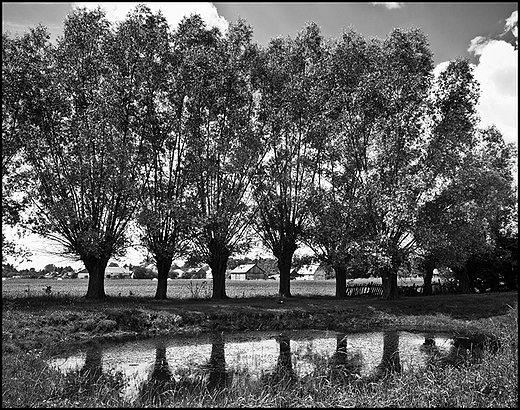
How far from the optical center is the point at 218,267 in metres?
38.1

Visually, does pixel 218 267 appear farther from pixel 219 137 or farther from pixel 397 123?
pixel 397 123

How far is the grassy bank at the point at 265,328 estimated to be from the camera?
11.5 m

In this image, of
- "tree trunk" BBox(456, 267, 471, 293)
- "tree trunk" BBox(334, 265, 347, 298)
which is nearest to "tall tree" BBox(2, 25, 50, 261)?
"tree trunk" BBox(334, 265, 347, 298)

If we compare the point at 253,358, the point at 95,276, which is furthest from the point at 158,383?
the point at 95,276

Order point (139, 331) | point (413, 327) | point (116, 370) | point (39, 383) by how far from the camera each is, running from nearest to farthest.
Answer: point (39, 383), point (116, 370), point (139, 331), point (413, 327)

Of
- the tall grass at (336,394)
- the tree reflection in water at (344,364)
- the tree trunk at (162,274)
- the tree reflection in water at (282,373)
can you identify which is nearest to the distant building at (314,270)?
Result: the tree trunk at (162,274)

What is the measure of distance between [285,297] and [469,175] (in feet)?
55.8

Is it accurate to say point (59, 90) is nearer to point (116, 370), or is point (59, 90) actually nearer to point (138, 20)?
point (138, 20)

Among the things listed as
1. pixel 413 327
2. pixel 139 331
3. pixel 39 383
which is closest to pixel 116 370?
pixel 39 383

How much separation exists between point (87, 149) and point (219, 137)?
32.9 ft

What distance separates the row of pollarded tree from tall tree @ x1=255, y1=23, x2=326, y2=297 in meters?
0.12

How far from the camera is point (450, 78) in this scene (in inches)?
1496

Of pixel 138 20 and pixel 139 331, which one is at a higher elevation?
pixel 138 20

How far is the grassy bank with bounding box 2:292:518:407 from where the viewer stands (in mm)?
11477
